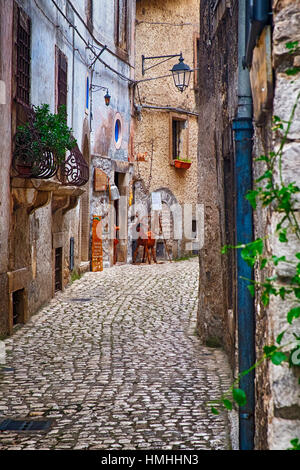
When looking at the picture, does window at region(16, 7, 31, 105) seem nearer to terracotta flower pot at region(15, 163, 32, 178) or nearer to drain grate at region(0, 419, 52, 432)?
terracotta flower pot at region(15, 163, 32, 178)

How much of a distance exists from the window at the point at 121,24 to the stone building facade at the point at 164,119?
128 centimetres

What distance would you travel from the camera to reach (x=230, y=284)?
642cm

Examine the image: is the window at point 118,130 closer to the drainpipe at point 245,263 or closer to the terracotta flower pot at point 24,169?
the terracotta flower pot at point 24,169

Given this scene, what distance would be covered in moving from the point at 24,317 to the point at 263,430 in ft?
20.2

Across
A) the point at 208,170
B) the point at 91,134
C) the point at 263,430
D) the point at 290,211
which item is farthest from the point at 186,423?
the point at 91,134

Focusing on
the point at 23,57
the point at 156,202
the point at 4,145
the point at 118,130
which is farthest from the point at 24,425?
the point at 156,202

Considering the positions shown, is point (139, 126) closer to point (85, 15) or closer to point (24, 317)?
point (85, 15)

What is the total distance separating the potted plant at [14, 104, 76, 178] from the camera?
25.6 feet

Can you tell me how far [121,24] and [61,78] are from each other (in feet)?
24.3

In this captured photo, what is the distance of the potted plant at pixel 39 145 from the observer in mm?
7801

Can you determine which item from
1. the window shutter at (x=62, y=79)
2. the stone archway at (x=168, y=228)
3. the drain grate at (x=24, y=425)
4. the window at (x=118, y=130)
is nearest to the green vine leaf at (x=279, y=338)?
the drain grate at (x=24, y=425)

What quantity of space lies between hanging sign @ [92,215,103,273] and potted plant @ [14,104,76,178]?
7369 millimetres
